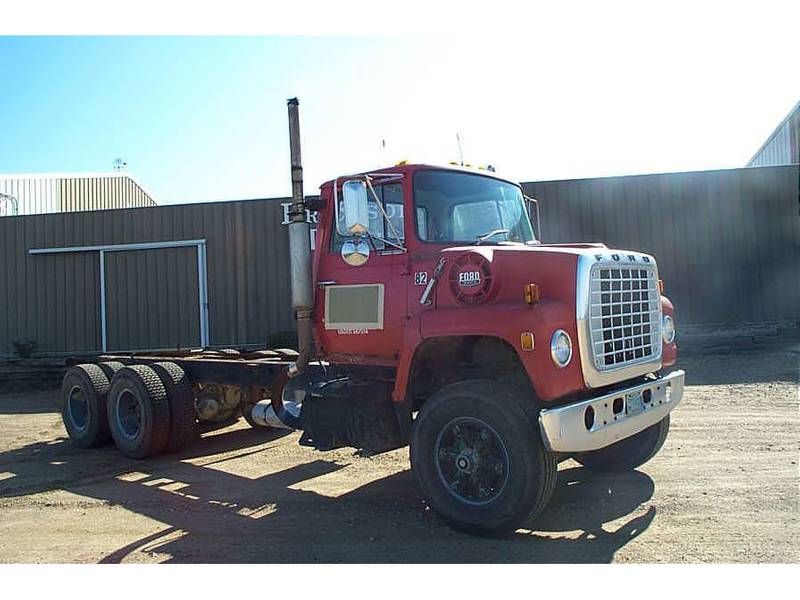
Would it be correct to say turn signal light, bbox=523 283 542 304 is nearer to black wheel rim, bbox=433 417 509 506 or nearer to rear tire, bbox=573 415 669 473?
black wheel rim, bbox=433 417 509 506

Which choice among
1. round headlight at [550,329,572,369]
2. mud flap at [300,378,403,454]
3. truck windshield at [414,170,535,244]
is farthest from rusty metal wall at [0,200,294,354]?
round headlight at [550,329,572,369]

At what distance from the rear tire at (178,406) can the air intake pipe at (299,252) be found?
2.15 metres

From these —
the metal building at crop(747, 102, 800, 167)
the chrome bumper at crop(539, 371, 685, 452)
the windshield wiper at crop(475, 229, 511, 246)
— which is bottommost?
the chrome bumper at crop(539, 371, 685, 452)

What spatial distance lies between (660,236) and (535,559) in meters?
11.9

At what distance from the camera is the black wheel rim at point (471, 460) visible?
4.62 metres

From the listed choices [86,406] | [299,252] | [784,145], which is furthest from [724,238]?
[86,406]

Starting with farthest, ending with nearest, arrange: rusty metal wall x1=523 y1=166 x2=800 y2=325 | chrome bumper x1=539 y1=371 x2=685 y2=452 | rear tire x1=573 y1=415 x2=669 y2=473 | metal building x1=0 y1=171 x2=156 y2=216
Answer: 1. metal building x1=0 y1=171 x2=156 y2=216
2. rusty metal wall x1=523 y1=166 x2=800 y2=325
3. rear tire x1=573 y1=415 x2=669 y2=473
4. chrome bumper x1=539 y1=371 x2=685 y2=452

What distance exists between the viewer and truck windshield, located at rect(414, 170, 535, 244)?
5430 millimetres

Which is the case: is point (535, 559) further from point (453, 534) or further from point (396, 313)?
point (396, 313)

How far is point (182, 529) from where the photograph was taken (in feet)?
16.9

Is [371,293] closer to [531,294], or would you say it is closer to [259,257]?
[531,294]

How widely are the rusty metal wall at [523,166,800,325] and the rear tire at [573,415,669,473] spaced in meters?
9.29

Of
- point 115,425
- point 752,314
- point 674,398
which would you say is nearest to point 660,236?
point 752,314

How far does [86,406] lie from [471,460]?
19.7ft
